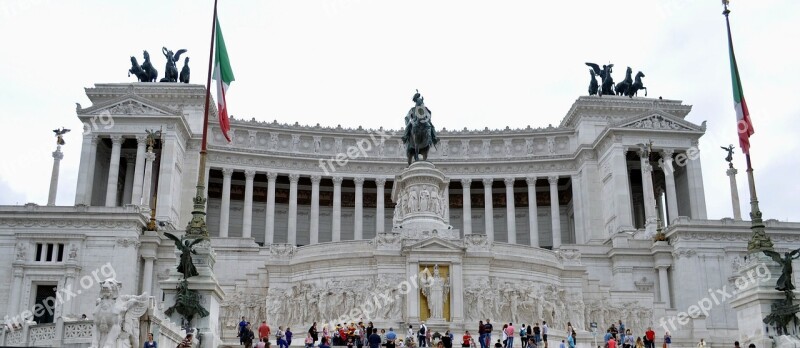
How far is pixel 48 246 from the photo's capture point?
167ft

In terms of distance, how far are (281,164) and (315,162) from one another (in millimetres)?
3121

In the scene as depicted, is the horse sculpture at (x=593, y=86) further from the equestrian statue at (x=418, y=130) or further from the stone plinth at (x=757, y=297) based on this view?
the stone plinth at (x=757, y=297)

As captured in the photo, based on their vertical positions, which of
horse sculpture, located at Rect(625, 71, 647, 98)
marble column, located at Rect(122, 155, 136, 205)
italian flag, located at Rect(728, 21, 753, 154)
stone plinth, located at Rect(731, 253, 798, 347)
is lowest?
stone plinth, located at Rect(731, 253, 798, 347)

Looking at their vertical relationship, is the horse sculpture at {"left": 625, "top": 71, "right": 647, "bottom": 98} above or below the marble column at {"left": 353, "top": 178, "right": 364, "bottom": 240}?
above

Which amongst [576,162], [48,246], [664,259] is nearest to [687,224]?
[664,259]

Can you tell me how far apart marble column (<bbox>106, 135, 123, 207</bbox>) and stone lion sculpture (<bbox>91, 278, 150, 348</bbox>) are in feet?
157

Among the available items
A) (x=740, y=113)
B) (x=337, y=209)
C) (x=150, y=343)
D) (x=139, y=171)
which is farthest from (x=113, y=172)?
(x=740, y=113)

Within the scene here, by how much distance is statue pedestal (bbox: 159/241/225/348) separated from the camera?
2622 centimetres

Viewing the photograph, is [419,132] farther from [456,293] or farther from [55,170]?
[55,170]

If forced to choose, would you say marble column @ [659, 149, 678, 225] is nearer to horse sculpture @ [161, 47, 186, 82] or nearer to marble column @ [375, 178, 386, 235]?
marble column @ [375, 178, 386, 235]

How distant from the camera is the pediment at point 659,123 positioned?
7150 centimetres

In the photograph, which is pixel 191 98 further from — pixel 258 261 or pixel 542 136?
pixel 542 136

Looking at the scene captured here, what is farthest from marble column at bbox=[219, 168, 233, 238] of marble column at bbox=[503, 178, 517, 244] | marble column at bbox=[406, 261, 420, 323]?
marble column at bbox=[406, 261, 420, 323]

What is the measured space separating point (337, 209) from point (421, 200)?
1183 inches
